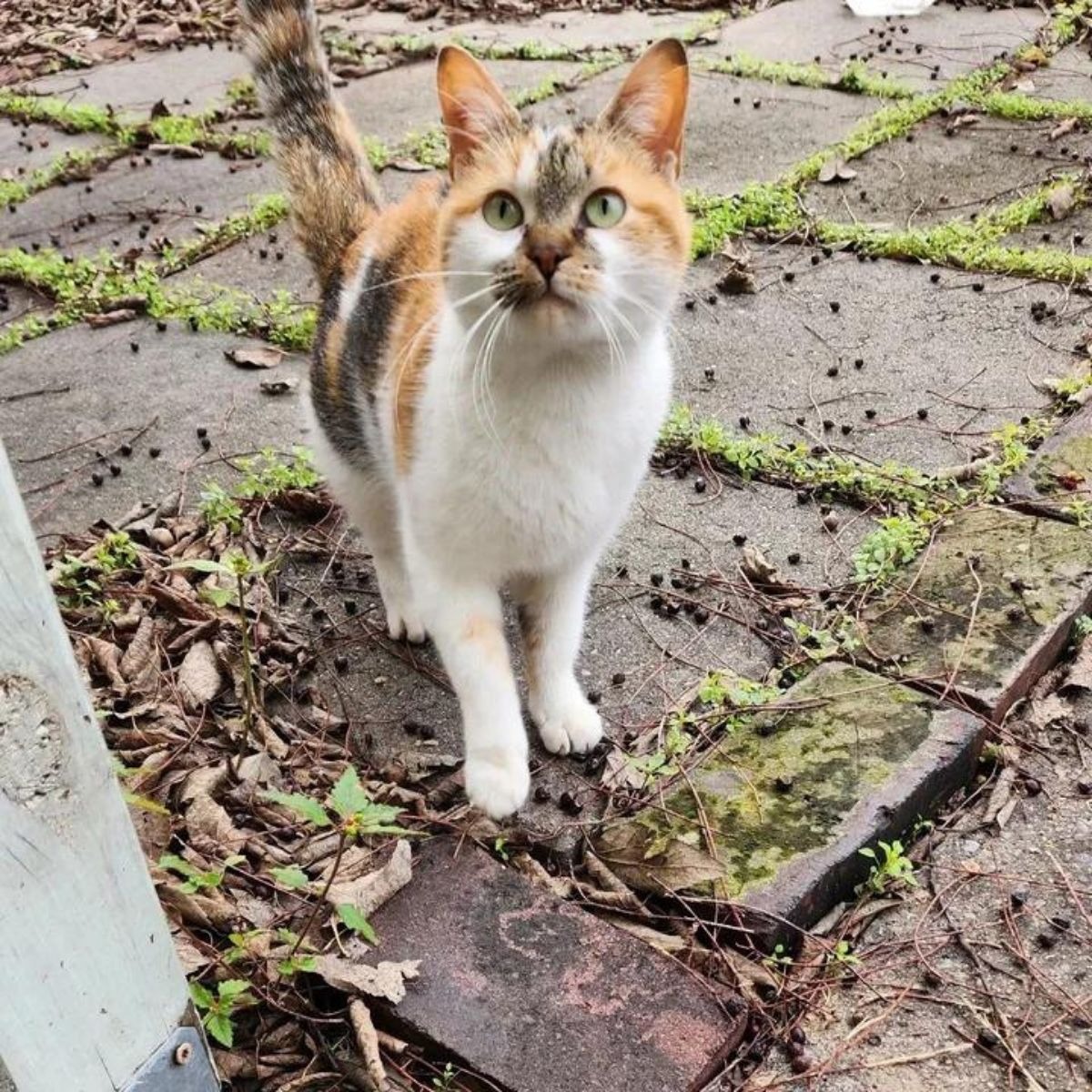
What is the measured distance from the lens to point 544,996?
6.64ft

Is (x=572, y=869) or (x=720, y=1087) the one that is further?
(x=572, y=869)

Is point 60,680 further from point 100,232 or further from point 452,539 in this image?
point 100,232

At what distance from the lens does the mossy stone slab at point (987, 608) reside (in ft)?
8.74

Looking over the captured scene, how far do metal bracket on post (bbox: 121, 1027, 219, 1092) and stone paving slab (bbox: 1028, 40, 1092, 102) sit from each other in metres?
5.47

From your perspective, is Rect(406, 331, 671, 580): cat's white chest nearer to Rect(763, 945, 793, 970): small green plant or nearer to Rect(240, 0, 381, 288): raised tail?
Rect(763, 945, 793, 970): small green plant

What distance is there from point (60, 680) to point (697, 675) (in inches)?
64.8

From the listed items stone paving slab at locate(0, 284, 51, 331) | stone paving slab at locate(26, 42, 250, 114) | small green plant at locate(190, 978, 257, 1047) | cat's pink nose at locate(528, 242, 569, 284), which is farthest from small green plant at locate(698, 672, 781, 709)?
stone paving slab at locate(26, 42, 250, 114)

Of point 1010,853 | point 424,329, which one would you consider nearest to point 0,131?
point 424,329

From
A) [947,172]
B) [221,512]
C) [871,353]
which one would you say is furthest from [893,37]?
[221,512]

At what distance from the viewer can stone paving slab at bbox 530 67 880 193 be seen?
17.1 ft

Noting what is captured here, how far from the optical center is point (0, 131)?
20.5ft

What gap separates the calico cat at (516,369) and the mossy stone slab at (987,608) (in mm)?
712

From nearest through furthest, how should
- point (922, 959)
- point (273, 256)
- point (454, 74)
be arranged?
→ point (922, 959) → point (454, 74) → point (273, 256)

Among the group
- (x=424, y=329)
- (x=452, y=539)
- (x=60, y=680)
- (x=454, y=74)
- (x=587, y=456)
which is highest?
(x=454, y=74)
